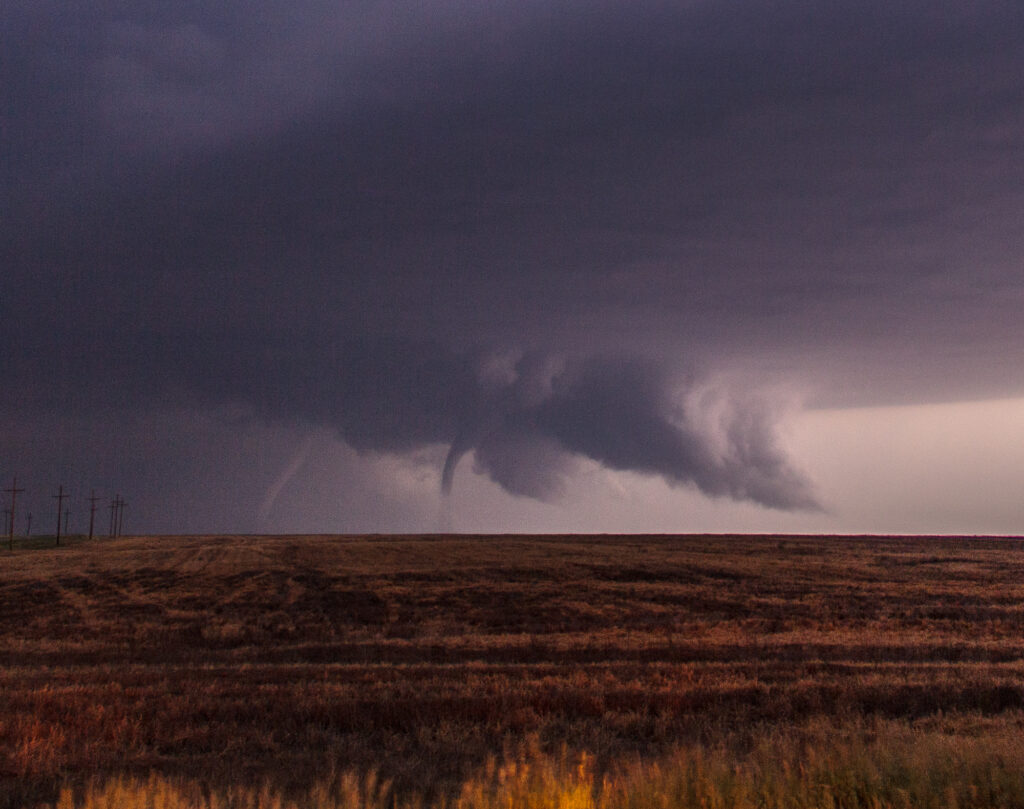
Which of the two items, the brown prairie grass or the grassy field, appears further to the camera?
the grassy field

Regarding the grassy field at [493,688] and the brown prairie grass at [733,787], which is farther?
the grassy field at [493,688]

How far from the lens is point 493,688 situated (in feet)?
55.4

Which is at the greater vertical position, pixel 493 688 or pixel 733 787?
pixel 733 787

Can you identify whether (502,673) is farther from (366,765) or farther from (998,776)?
(998,776)

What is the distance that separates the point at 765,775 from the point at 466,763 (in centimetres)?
441

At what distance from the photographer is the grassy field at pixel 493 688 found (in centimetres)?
1079

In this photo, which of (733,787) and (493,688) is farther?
(493,688)

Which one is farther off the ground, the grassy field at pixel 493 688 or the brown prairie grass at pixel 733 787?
the brown prairie grass at pixel 733 787

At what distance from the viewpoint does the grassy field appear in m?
10.8

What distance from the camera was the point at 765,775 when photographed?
30.5 ft

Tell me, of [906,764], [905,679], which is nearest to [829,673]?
[905,679]

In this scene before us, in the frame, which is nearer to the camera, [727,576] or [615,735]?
[615,735]

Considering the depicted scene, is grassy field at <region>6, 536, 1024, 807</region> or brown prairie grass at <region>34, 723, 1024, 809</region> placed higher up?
brown prairie grass at <region>34, 723, 1024, 809</region>

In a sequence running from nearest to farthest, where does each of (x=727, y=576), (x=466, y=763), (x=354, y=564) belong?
(x=466, y=763) < (x=727, y=576) < (x=354, y=564)
